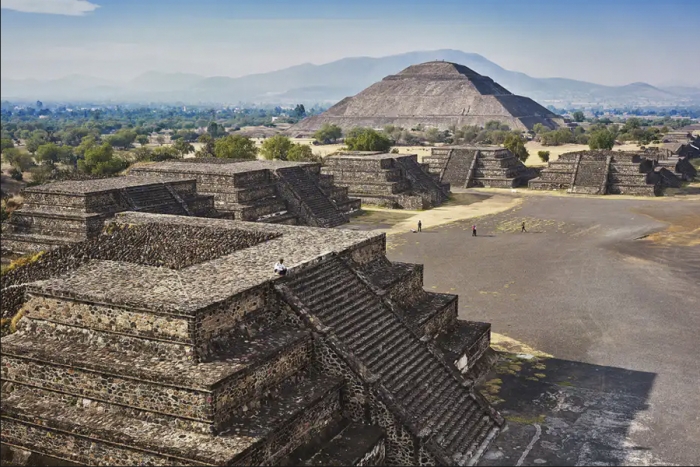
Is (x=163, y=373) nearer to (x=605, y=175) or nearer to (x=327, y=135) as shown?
(x=605, y=175)

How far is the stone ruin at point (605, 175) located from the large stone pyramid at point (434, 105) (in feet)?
260

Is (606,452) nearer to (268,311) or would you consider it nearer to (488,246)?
(268,311)

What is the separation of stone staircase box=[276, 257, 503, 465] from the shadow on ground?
2.18ft

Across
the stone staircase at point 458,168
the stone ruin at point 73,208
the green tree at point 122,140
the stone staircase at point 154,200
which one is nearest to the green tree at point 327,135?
the green tree at point 122,140

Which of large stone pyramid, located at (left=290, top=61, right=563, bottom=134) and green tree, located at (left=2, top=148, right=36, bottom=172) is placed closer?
green tree, located at (left=2, top=148, right=36, bottom=172)

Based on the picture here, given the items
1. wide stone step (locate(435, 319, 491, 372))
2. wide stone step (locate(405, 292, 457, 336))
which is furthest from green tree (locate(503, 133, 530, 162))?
wide stone step (locate(435, 319, 491, 372))

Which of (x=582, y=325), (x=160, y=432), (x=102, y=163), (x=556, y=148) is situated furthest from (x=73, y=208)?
(x=556, y=148)

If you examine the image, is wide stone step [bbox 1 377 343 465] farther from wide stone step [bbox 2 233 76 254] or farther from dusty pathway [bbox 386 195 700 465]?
wide stone step [bbox 2 233 76 254]

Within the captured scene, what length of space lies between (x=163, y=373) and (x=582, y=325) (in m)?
13.2

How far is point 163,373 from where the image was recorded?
10.8m

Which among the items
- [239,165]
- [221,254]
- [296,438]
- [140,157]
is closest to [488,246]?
[239,165]

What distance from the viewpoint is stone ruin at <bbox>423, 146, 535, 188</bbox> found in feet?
185

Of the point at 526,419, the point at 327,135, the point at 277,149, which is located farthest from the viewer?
the point at 327,135

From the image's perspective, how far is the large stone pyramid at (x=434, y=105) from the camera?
143 meters
